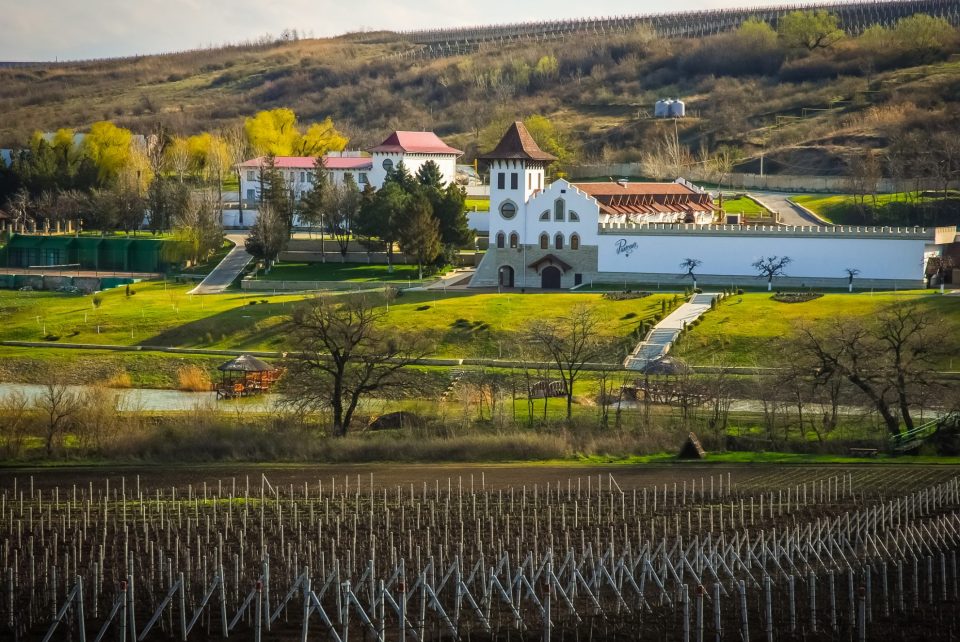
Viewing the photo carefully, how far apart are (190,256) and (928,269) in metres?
45.3

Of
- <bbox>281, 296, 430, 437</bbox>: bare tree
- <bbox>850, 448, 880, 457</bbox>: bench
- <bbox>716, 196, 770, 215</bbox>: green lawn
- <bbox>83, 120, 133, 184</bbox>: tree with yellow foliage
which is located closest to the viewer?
<bbox>850, 448, 880, 457</bbox>: bench

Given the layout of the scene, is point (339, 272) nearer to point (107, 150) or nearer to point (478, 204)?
point (478, 204)

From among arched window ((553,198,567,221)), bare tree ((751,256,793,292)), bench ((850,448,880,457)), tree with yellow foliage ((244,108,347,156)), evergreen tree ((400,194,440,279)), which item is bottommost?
bench ((850,448,880,457))

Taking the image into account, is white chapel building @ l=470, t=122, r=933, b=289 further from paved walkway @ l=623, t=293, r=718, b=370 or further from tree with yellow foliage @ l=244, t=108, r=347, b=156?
tree with yellow foliage @ l=244, t=108, r=347, b=156

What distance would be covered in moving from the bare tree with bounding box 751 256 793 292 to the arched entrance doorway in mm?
11188

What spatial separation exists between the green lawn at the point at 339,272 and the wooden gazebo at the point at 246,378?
22.0 metres

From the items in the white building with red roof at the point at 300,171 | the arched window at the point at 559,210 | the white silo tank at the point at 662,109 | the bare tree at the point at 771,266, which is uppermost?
the white silo tank at the point at 662,109

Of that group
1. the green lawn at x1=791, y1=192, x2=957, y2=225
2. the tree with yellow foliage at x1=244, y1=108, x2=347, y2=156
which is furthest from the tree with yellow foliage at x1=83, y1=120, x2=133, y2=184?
the green lawn at x1=791, y1=192, x2=957, y2=225

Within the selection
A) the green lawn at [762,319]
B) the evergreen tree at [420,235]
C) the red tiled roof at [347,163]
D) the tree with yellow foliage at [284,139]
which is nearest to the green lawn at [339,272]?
the evergreen tree at [420,235]

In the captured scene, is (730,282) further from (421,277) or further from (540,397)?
(540,397)

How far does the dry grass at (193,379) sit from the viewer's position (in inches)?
2601

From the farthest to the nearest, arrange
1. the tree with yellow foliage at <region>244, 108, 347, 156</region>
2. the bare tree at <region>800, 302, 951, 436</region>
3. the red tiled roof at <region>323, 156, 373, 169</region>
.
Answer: the tree with yellow foliage at <region>244, 108, 347, 156</region> < the red tiled roof at <region>323, 156, 373, 169</region> < the bare tree at <region>800, 302, 951, 436</region>

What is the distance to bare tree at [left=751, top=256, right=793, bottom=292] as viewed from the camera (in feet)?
268

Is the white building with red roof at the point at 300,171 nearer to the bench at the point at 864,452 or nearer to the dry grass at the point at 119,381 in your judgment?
the dry grass at the point at 119,381
